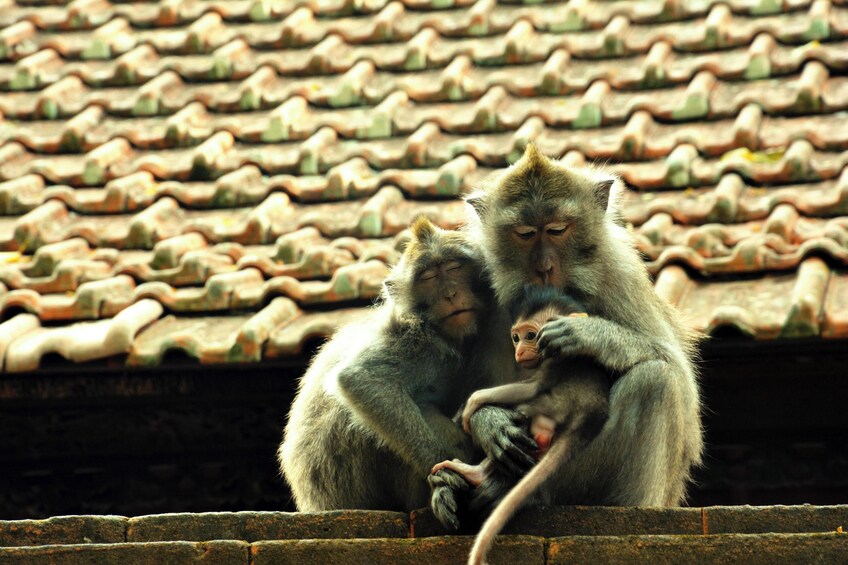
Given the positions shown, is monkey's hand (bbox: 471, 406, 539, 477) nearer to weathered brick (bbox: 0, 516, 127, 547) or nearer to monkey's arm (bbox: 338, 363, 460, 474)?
monkey's arm (bbox: 338, 363, 460, 474)

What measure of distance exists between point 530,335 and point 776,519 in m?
0.93

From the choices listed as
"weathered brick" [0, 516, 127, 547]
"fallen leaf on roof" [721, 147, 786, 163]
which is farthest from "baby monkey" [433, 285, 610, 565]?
"fallen leaf on roof" [721, 147, 786, 163]

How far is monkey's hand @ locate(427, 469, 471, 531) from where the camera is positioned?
12.9 feet

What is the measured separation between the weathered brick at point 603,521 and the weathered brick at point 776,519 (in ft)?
0.17

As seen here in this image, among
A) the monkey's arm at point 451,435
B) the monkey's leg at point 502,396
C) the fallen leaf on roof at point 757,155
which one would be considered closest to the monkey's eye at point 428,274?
the monkey's arm at point 451,435

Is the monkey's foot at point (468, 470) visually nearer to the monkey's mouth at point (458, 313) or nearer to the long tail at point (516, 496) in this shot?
the long tail at point (516, 496)

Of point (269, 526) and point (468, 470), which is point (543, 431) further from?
point (269, 526)

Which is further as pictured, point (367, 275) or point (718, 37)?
point (718, 37)

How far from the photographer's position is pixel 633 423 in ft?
13.4

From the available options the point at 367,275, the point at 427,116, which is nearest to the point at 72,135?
the point at 427,116

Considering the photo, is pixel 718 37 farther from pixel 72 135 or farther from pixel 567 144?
pixel 72 135

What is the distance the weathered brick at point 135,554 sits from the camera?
12.3 ft

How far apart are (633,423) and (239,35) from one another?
5.85m

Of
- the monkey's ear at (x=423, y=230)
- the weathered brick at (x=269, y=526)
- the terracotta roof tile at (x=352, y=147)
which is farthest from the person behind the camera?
the terracotta roof tile at (x=352, y=147)
